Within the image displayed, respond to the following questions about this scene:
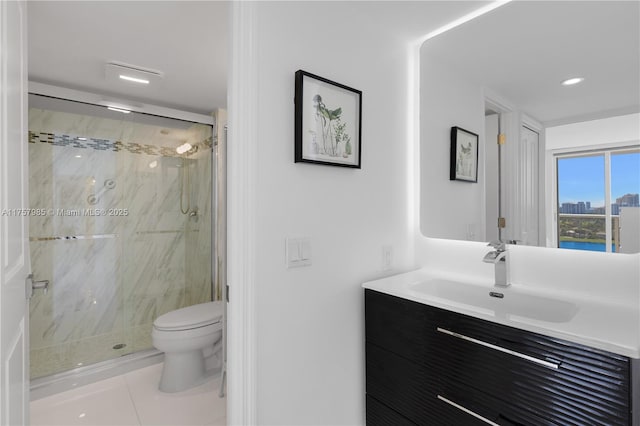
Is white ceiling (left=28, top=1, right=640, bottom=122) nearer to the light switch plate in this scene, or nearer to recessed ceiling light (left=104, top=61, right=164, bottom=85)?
recessed ceiling light (left=104, top=61, right=164, bottom=85)

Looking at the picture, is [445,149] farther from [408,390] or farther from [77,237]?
A: [77,237]

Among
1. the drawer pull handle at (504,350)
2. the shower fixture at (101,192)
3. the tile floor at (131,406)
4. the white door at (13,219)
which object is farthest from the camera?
the shower fixture at (101,192)

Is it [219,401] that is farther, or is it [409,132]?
[219,401]

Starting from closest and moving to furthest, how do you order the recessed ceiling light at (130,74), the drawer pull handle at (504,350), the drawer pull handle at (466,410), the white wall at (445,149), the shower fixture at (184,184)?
1. the drawer pull handle at (504,350)
2. the drawer pull handle at (466,410)
3. the white wall at (445,149)
4. the recessed ceiling light at (130,74)
5. the shower fixture at (184,184)

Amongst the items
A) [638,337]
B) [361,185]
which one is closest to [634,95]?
[638,337]

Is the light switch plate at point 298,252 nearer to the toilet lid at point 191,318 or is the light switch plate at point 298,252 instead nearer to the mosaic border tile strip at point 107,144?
the toilet lid at point 191,318

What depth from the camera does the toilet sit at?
2320mm

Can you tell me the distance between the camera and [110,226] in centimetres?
283

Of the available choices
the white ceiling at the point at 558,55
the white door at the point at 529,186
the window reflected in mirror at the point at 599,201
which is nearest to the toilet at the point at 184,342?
the white door at the point at 529,186

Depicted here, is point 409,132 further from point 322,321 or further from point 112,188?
point 112,188

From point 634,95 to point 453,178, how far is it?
2.54 feet

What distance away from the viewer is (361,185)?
1635 mm

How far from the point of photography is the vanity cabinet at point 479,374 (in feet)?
3.06

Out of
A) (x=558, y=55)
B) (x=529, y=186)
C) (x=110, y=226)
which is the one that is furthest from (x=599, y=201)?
(x=110, y=226)
